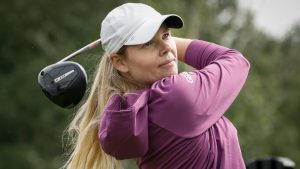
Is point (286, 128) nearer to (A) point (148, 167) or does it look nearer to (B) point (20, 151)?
(B) point (20, 151)

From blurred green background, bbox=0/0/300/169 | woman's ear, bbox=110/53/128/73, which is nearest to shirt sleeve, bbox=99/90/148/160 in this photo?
woman's ear, bbox=110/53/128/73

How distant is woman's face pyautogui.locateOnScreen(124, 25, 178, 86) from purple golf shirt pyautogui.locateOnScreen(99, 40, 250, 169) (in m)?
0.07

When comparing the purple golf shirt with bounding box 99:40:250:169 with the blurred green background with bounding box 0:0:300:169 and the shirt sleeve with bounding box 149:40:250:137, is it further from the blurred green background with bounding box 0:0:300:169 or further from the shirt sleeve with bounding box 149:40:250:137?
the blurred green background with bounding box 0:0:300:169

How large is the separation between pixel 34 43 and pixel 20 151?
4.51m

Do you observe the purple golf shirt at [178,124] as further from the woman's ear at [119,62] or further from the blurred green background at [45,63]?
the blurred green background at [45,63]

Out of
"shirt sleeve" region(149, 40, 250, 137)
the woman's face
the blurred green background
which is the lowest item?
the blurred green background

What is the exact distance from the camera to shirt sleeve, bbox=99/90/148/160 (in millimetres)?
3252

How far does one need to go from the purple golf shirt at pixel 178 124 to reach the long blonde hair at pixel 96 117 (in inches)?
7.8

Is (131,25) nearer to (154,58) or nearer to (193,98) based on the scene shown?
(154,58)

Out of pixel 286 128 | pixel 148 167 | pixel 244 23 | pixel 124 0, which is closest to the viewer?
pixel 148 167

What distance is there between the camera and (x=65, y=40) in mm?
29719

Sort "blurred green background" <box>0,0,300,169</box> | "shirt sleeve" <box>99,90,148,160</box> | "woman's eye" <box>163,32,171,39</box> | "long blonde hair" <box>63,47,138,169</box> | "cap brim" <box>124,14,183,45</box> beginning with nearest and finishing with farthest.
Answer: "shirt sleeve" <box>99,90,148,160</box> < "cap brim" <box>124,14,183,45</box> < "woman's eye" <box>163,32,171,39</box> < "long blonde hair" <box>63,47,138,169</box> < "blurred green background" <box>0,0,300,169</box>

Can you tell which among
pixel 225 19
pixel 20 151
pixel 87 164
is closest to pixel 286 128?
pixel 225 19

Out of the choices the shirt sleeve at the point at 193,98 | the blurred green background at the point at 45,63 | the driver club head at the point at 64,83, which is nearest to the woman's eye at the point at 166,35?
the shirt sleeve at the point at 193,98
